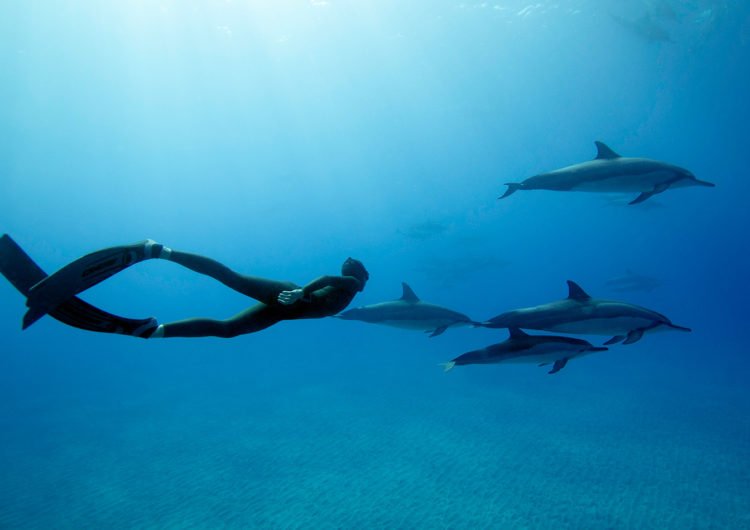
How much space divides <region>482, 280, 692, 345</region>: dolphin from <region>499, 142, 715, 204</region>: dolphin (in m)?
1.90

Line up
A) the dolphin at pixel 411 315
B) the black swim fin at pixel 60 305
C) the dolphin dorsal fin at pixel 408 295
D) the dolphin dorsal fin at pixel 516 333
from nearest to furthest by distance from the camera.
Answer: the black swim fin at pixel 60 305, the dolphin dorsal fin at pixel 516 333, the dolphin at pixel 411 315, the dolphin dorsal fin at pixel 408 295

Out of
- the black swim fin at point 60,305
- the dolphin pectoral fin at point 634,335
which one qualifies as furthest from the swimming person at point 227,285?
the dolphin pectoral fin at point 634,335

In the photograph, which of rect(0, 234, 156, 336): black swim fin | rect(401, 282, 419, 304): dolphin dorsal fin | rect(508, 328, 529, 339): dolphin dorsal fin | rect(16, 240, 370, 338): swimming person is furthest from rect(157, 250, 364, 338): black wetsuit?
rect(401, 282, 419, 304): dolphin dorsal fin

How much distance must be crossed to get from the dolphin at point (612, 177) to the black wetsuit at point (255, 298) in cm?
416

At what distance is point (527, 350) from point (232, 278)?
4.74 m

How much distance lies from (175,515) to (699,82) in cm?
4990

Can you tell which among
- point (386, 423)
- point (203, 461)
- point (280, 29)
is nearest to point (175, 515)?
point (203, 461)

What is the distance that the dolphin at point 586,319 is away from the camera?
6711 mm

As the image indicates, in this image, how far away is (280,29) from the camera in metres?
37.3

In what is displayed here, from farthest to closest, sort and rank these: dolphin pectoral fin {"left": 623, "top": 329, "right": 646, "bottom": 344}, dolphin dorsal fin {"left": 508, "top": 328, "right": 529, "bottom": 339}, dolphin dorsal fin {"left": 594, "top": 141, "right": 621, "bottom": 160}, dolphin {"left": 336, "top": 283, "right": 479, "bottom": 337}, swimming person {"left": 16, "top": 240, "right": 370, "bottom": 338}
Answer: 1. dolphin {"left": 336, "top": 283, "right": 479, "bottom": 337}
2. dolphin dorsal fin {"left": 594, "top": 141, "right": 621, "bottom": 160}
3. dolphin dorsal fin {"left": 508, "top": 328, "right": 529, "bottom": 339}
4. dolphin pectoral fin {"left": 623, "top": 329, "right": 646, "bottom": 344}
5. swimming person {"left": 16, "top": 240, "right": 370, "bottom": 338}

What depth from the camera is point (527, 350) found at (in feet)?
21.9

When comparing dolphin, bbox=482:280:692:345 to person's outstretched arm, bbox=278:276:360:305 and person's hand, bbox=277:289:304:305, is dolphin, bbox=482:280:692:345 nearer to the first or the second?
person's outstretched arm, bbox=278:276:360:305

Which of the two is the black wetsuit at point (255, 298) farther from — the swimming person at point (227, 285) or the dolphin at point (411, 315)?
the dolphin at point (411, 315)

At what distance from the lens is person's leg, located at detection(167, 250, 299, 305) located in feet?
13.9
